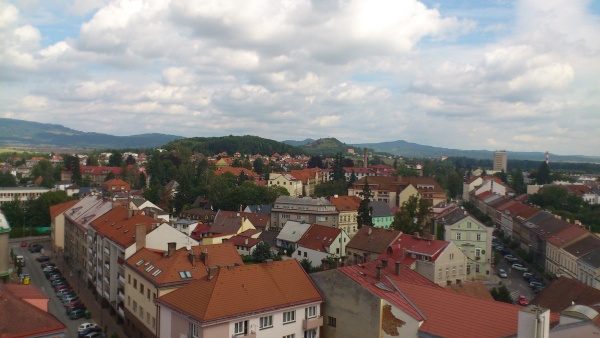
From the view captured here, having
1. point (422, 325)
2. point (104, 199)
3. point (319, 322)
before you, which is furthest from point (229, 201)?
point (422, 325)

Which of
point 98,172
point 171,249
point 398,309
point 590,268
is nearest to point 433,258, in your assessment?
point 590,268

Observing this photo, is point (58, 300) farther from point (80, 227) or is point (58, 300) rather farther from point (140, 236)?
point (140, 236)

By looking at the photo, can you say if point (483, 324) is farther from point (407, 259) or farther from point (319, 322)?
point (407, 259)

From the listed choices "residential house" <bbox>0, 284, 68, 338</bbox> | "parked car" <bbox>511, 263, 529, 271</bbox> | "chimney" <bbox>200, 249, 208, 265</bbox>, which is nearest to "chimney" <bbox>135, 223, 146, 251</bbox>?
"chimney" <bbox>200, 249, 208, 265</bbox>

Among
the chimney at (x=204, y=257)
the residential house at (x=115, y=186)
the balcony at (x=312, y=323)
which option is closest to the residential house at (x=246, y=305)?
the balcony at (x=312, y=323)

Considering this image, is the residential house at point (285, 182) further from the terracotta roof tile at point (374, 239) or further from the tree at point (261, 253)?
the terracotta roof tile at point (374, 239)

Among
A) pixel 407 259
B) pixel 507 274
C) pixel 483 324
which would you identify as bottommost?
pixel 507 274
